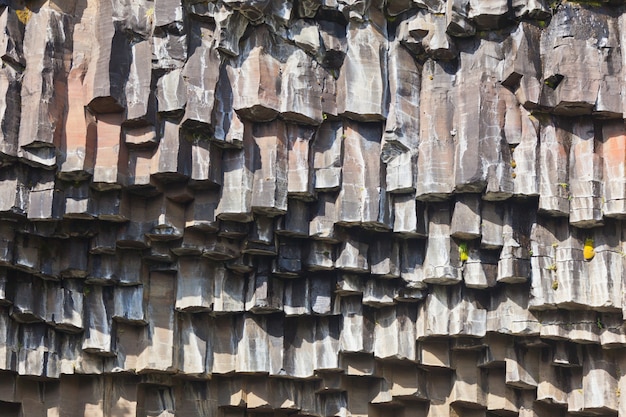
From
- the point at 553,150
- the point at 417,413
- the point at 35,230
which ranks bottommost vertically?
the point at 417,413

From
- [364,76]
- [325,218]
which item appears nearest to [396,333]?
[325,218]

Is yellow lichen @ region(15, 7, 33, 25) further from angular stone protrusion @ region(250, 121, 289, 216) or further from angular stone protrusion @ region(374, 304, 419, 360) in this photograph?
angular stone protrusion @ region(374, 304, 419, 360)

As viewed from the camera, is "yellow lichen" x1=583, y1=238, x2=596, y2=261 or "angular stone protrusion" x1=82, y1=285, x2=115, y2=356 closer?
"yellow lichen" x1=583, y1=238, x2=596, y2=261

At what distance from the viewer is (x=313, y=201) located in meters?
19.8

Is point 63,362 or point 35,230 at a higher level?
point 35,230

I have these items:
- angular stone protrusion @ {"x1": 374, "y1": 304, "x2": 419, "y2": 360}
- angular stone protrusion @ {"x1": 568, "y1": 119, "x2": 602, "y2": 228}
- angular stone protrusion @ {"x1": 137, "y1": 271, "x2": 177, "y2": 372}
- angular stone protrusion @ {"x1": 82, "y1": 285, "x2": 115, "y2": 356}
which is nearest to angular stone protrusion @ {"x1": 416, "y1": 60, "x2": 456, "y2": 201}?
angular stone protrusion @ {"x1": 568, "y1": 119, "x2": 602, "y2": 228}

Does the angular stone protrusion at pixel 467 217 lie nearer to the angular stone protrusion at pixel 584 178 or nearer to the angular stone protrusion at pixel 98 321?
the angular stone protrusion at pixel 584 178

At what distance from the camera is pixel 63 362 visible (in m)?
20.1

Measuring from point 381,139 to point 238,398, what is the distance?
173 inches

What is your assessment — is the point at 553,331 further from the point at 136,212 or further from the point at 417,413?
the point at 136,212

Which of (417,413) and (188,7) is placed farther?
(417,413)

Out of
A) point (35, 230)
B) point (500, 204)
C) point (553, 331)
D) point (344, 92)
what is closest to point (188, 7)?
point (344, 92)

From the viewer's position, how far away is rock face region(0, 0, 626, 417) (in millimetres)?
19125

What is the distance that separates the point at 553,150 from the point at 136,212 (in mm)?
5895
